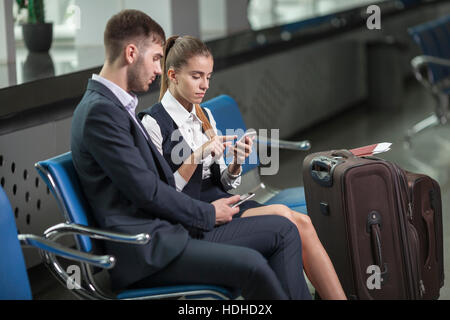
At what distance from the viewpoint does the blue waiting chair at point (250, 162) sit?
10.6 feet

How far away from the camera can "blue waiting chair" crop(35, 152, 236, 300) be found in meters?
2.23

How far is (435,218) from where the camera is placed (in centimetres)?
302

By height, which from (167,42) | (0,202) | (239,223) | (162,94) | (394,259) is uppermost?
(167,42)

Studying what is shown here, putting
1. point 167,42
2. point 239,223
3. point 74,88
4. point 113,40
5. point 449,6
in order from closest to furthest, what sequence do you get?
point 113,40 < point 239,223 < point 167,42 < point 74,88 < point 449,6

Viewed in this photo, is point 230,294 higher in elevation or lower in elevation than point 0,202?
lower

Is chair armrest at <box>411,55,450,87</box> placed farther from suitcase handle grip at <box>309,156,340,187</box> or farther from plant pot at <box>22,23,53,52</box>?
suitcase handle grip at <box>309,156,340,187</box>

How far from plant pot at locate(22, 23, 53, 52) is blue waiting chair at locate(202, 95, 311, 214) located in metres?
1.99

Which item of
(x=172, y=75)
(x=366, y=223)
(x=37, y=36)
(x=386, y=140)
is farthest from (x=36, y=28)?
(x=386, y=140)

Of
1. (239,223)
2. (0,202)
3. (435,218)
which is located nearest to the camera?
(0,202)

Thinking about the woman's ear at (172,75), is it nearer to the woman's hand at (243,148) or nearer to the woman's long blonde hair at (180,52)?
the woman's long blonde hair at (180,52)

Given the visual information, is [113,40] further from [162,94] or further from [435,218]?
[435,218]

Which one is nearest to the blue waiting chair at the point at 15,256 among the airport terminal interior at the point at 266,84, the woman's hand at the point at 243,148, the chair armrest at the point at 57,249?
the chair armrest at the point at 57,249

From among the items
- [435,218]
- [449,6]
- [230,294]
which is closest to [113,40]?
[230,294]

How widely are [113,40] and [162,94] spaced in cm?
51
